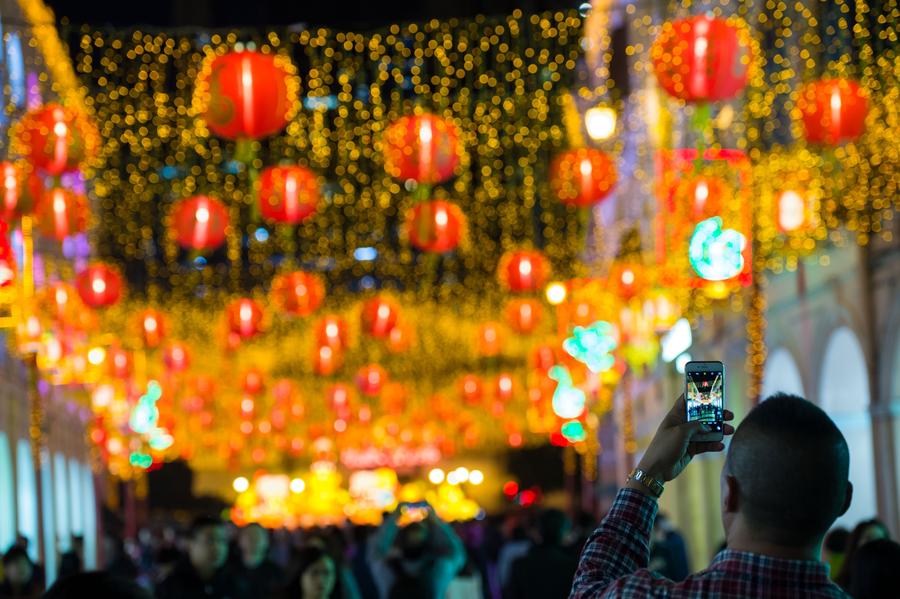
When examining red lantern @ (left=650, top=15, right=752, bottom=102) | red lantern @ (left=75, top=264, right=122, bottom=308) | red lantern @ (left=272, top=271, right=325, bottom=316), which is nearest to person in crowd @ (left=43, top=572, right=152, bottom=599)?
red lantern @ (left=650, top=15, right=752, bottom=102)

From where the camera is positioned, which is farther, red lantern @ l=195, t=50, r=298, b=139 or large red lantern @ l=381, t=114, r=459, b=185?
large red lantern @ l=381, t=114, r=459, b=185

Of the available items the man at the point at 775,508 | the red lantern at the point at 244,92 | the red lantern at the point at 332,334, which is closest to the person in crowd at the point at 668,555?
the red lantern at the point at 244,92

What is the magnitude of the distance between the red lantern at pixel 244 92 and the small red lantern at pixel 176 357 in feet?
59.1

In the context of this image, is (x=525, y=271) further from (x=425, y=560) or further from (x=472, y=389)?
(x=472, y=389)

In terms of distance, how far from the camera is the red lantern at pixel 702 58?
11.7m

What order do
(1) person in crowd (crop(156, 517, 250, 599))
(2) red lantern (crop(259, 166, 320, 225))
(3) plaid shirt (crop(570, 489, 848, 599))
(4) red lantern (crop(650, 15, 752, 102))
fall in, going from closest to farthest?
(3) plaid shirt (crop(570, 489, 848, 599)) < (1) person in crowd (crop(156, 517, 250, 599)) < (4) red lantern (crop(650, 15, 752, 102)) < (2) red lantern (crop(259, 166, 320, 225))

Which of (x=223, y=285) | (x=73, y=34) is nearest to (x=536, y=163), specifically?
(x=73, y=34)

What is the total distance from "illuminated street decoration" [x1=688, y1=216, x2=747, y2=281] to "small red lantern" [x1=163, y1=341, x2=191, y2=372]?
16235mm

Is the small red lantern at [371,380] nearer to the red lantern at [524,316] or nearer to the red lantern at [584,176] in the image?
the red lantern at [524,316]

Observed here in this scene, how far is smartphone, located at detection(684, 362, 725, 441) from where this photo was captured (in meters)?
2.86

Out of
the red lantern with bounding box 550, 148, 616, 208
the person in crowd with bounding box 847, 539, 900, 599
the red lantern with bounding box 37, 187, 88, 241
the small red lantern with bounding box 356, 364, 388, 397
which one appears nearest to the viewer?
the person in crowd with bounding box 847, 539, 900, 599

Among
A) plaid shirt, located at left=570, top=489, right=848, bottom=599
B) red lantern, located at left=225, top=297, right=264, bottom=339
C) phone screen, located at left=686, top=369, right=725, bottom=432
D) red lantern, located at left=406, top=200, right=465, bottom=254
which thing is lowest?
plaid shirt, located at left=570, top=489, right=848, bottom=599

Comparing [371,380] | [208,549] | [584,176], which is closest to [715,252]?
[584,176]

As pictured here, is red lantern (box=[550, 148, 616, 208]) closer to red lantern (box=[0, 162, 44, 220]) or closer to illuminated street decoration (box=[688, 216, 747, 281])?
illuminated street decoration (box=[688, 216, 747, 281])
